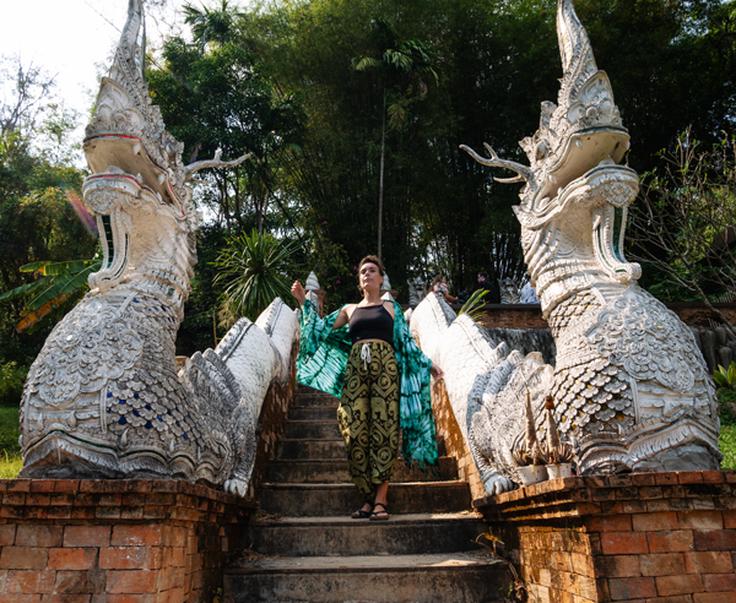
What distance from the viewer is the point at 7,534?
217 cm

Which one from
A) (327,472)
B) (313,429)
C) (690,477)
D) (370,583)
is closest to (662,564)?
(690,477)

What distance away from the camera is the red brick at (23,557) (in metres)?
2.14

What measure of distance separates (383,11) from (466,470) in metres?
14.8

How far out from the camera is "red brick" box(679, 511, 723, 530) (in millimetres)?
2131

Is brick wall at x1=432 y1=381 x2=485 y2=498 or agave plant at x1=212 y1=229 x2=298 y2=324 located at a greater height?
agave plant at x1=212 y1=229 x2=298 y2=324

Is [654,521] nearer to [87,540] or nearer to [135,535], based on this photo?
[135,535]

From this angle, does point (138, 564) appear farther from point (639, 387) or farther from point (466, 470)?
point (466, 470)

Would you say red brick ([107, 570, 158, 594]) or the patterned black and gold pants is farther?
the patterned black and gold pants

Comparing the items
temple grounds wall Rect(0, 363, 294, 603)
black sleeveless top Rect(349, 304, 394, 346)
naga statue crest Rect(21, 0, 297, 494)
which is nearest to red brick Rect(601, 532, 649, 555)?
temple grounds wall Rect(0, 363, 294, 603)

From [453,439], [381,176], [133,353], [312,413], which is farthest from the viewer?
[381,176]

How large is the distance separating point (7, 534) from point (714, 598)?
2407 millimetres

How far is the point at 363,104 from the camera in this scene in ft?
52.6

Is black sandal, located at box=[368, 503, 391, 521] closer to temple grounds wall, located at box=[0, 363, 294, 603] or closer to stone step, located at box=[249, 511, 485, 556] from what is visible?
stone step, located at box=[249, 511, 485, 556]

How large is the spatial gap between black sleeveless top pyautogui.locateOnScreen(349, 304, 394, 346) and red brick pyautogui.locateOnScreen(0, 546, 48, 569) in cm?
214
